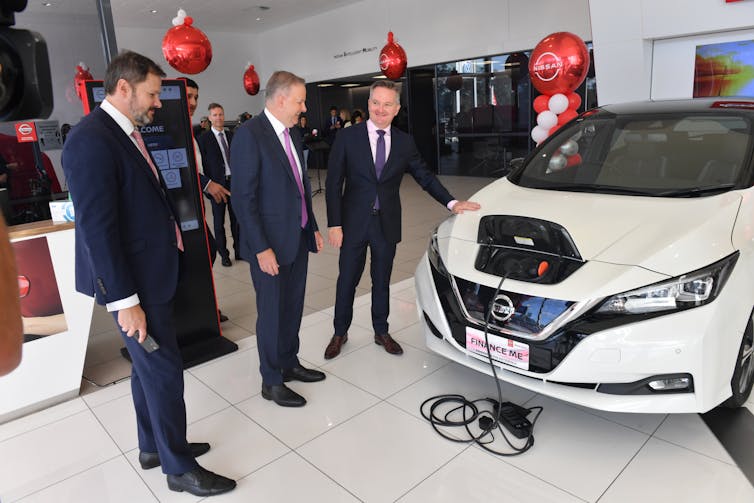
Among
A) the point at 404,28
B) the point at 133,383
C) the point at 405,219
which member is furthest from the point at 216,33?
the point at 133,383

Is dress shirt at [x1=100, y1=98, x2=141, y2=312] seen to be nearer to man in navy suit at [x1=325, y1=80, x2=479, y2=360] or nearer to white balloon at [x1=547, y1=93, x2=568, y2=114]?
man in navy suit at [x1=325, y1=80, x2=479, y2=360]

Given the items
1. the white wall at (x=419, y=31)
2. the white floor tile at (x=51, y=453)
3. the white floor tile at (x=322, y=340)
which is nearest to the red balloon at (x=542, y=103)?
the white floor tile at (x=322, y=340)

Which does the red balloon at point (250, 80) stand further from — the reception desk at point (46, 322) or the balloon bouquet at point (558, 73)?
the reception desk at point (46, 322)

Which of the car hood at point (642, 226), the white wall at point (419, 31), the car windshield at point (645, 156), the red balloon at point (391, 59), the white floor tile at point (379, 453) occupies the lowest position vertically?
the white floor tile at point (379, 453)

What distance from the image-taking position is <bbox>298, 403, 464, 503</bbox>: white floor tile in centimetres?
196

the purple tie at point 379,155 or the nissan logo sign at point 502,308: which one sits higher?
the purple tie at point 379,155

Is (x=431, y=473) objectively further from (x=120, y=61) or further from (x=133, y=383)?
(x=120, y=61)

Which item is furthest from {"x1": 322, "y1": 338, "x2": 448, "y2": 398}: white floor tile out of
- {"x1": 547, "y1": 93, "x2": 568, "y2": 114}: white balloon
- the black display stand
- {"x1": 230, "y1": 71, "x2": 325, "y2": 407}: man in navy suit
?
{"x1": 547, "y1": 93, "x2": 568, "y2": 114}: white balloon

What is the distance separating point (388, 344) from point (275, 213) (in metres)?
1.14

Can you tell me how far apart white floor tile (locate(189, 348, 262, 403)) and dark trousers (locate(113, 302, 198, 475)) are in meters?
0.69

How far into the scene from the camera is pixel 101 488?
6.66 ft

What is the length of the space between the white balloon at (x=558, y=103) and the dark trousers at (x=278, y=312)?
3286mm

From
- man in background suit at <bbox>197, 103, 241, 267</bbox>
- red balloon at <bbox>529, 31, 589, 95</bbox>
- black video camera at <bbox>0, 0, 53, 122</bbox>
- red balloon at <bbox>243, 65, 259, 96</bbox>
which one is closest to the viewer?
black video camera at <bbox>0, 0, 53, 122</bbox>

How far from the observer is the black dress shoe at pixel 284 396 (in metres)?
2.51
